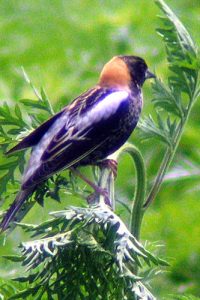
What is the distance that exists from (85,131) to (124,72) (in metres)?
0.34

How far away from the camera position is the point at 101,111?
2.24 metres

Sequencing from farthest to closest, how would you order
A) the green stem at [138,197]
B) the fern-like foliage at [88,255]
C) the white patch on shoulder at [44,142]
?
the white patch on shoulder at [44,142]
the green stem at [138,197]
the fern-like foliage at [88,255]

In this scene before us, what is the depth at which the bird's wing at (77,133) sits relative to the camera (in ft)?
6.80

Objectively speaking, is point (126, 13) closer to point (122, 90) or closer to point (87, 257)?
point (122, 90)

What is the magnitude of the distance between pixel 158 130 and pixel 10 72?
1.35 metres

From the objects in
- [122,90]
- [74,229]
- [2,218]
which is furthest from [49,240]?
[122,90]

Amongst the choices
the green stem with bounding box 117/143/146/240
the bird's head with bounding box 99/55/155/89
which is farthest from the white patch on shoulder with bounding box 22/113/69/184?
the bird's head with bounding box 99/55/155/89

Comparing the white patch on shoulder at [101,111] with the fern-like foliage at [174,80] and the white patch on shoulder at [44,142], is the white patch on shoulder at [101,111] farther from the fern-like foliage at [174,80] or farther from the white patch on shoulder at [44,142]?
the fern-like foliage at [174,80]

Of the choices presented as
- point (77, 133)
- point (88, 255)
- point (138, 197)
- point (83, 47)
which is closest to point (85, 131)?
point (77, 133)

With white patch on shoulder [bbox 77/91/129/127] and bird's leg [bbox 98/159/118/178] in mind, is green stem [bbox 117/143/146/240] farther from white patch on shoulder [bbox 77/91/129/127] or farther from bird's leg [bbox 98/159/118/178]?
white patch on shoulder [bbox 77/91/129/127]

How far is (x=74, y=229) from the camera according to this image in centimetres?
159

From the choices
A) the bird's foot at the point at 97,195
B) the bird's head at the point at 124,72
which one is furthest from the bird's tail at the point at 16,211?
the bird's head at the point at 124,72

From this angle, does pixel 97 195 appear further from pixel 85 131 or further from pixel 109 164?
pixel 85 131

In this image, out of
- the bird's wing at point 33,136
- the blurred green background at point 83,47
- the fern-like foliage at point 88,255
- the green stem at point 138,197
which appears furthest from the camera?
the blurred green background at point 83,47
